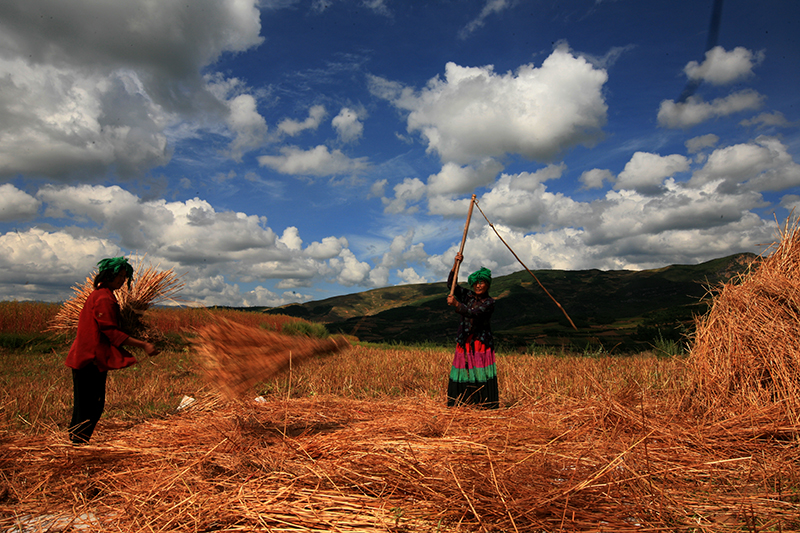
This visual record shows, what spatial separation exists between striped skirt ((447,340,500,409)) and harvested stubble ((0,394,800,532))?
0.51 m

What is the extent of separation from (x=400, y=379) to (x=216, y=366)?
4.12 meters

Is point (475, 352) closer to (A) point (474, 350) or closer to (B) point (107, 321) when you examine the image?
(A) point (474, 350)

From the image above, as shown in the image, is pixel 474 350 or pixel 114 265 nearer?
pixel 114 265

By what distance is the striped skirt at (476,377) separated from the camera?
15.4 feet

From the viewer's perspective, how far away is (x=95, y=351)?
3.39 meters

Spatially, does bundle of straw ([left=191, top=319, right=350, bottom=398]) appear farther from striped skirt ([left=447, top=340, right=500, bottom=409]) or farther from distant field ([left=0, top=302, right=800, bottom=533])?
striped skirt ([left=447, top=340, right=500, bottom=409])

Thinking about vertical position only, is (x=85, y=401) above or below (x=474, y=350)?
below

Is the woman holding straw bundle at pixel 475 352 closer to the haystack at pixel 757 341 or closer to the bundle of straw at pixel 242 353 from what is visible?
the bundle of straw at pixel 242 353

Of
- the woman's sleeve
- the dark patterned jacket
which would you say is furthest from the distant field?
the dark patterned jacket

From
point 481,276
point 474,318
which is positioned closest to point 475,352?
point 474,318

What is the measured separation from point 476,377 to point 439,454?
6.15 feet

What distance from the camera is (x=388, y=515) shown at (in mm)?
2264

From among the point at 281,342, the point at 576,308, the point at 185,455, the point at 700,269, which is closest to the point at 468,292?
the point at 281,342

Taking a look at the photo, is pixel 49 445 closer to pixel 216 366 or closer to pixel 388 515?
pixel 216 366
